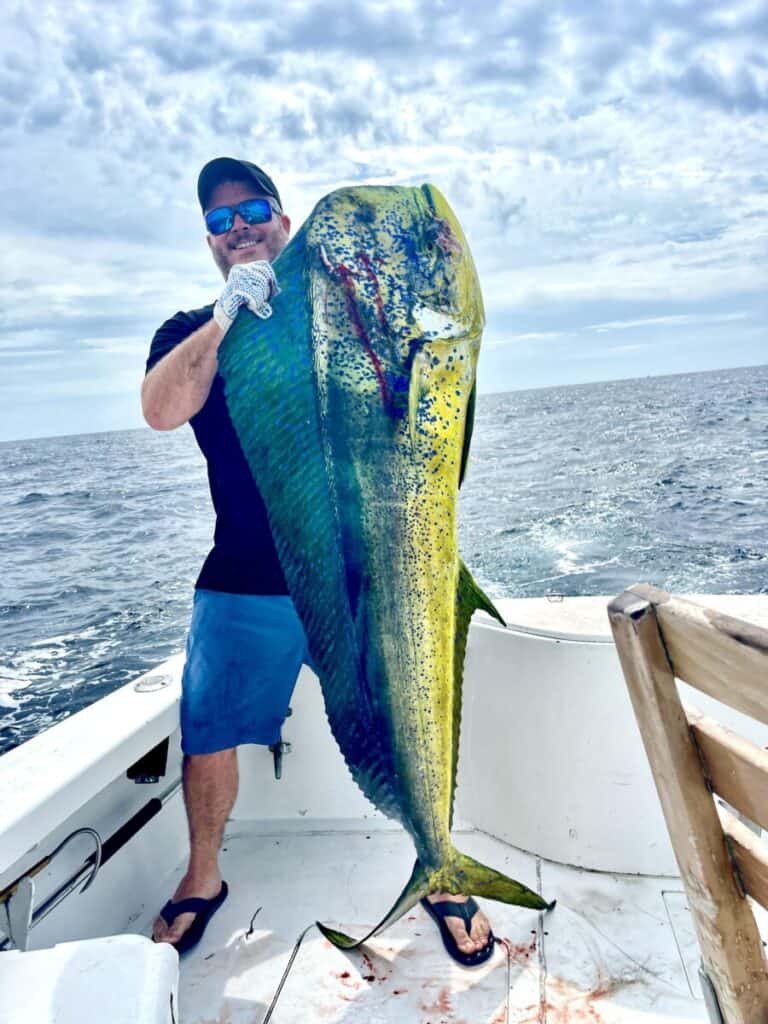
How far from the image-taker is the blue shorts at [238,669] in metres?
2.21

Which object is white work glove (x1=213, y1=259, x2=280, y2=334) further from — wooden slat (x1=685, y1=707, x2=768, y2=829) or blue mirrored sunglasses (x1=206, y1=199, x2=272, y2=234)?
wooden slat (x1=685, y1=707, x2=768, y2=829)

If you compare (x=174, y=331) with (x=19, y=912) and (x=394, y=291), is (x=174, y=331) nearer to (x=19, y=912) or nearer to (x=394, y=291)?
(x=394, y=291)

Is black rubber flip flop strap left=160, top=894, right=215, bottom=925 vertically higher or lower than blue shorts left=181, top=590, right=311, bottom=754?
lower

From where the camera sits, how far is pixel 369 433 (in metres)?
1.39

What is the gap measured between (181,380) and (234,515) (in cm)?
54

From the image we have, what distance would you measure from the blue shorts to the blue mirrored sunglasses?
0.98 meters

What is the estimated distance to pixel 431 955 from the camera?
83.1 inches

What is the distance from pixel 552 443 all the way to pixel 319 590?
21815mm

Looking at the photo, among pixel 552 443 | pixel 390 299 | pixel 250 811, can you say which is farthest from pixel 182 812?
pixel 552 443

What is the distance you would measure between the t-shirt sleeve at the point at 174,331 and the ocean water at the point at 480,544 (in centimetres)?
439

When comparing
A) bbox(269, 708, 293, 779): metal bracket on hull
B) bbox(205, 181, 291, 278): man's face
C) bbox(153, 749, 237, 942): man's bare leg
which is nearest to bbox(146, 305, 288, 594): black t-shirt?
bbox(205, 181, 291, 278): man's face

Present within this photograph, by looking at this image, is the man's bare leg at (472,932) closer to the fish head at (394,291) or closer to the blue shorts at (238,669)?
the blue shorts at (238,669)

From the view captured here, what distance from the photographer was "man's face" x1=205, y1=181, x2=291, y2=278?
6.49 ft

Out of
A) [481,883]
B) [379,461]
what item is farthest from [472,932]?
[379,461]
